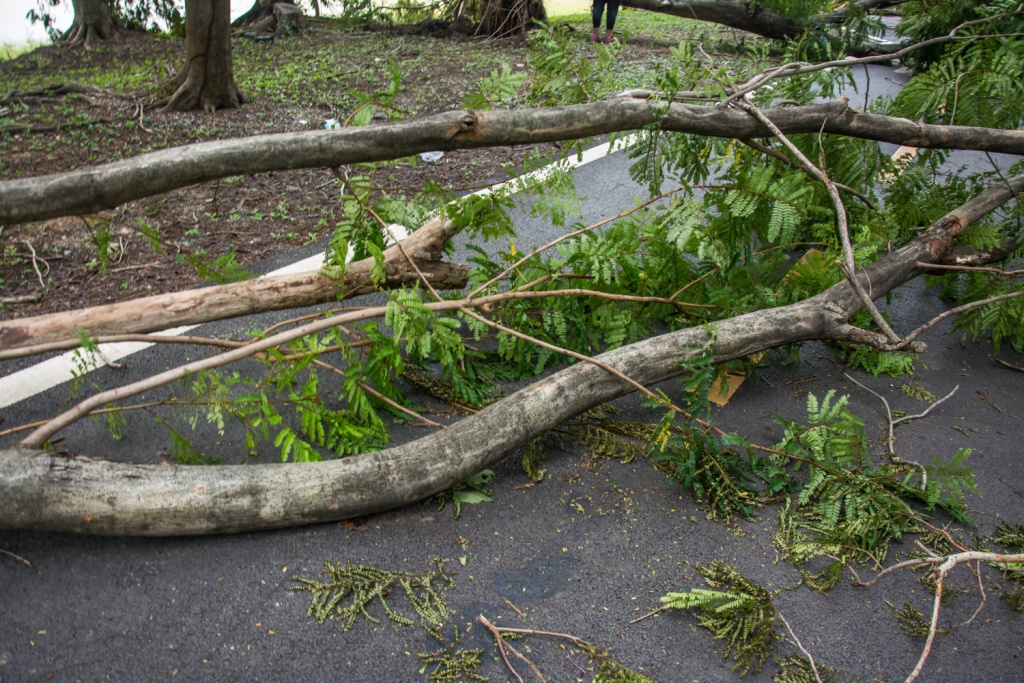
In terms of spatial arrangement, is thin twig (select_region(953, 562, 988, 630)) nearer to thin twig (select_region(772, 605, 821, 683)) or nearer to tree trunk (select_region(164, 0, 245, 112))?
thin twig (select_region(772, 605, 821, 683))

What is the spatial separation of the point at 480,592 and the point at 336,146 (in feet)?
5.07

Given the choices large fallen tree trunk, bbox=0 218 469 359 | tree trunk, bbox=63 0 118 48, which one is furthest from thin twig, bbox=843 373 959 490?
tree trunk, bbox=63 0 118 48

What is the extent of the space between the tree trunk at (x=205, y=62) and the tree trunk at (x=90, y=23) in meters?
2.44

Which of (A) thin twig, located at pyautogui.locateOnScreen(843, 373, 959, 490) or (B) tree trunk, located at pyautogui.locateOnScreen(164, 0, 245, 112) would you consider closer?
(A) thin twig, located at pyautogui.locateOnScreen(843, 373, 959, 490)

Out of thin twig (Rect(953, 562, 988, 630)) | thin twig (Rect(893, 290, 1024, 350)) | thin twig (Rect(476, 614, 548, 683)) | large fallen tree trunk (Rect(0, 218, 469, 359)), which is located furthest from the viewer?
large fallen tree trunk (Rect(0, 218, 469, 359))

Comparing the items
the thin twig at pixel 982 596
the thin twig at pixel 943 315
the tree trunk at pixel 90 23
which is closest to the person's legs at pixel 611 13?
the tree trunk at pixel 90 23

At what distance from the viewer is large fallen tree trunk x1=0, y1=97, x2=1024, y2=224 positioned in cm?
236

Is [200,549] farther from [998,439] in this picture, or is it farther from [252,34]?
[252,34]

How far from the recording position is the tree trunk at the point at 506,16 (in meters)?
8.51

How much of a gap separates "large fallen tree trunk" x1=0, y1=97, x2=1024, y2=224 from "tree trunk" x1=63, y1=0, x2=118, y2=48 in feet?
20.6

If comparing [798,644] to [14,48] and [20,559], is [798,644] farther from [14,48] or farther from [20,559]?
[14,48]

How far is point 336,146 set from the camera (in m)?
2.55

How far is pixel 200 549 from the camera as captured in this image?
7.86 ft

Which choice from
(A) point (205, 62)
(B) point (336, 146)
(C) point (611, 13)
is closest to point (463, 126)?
(B) point (336, 146)
